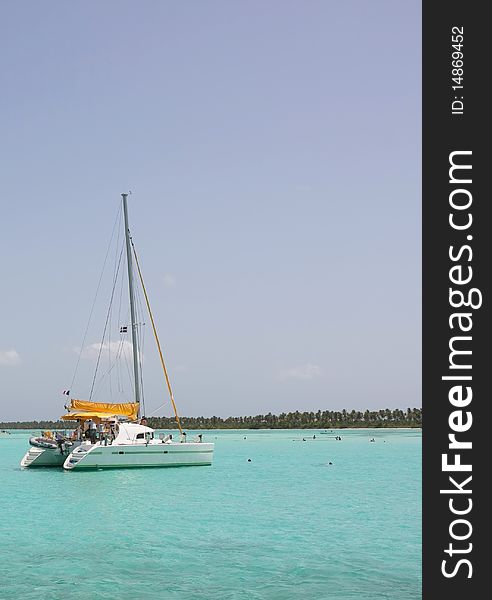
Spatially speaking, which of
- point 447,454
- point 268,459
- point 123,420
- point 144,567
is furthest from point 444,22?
point 268,459

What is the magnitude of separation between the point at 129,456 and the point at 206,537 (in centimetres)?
2383

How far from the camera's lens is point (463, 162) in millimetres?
7254

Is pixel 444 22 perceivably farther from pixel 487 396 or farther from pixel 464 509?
pixel 464 509

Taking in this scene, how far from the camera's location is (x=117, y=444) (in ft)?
156

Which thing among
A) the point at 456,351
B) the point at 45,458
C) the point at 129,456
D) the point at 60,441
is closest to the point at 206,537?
the point at 456,351

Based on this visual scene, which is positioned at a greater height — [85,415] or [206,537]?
[85,415]

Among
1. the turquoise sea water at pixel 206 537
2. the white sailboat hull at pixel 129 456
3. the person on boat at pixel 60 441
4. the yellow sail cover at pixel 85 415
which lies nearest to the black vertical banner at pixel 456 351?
the turquoise sea water at pixel 206 537

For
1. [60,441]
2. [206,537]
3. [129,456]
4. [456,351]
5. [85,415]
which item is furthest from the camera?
[60,441]

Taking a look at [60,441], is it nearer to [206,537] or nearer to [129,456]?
[129,456]

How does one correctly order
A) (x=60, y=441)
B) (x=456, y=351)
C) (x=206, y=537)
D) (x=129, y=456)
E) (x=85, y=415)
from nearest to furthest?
(x=456, y=351) → (x=206, y=537) → (x=129, y=456) → (x=85, y=415) → (x=60, y=441)

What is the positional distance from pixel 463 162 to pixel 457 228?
644mm

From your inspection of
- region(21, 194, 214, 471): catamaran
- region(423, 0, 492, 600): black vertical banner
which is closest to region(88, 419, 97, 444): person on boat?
region(21, 194, 214, 471): catamaran

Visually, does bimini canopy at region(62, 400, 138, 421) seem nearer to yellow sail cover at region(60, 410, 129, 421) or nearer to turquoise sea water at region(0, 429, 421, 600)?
yellow sail cover at region(60, 410, 129, 421)

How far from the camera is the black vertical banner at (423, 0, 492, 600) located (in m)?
6.92
